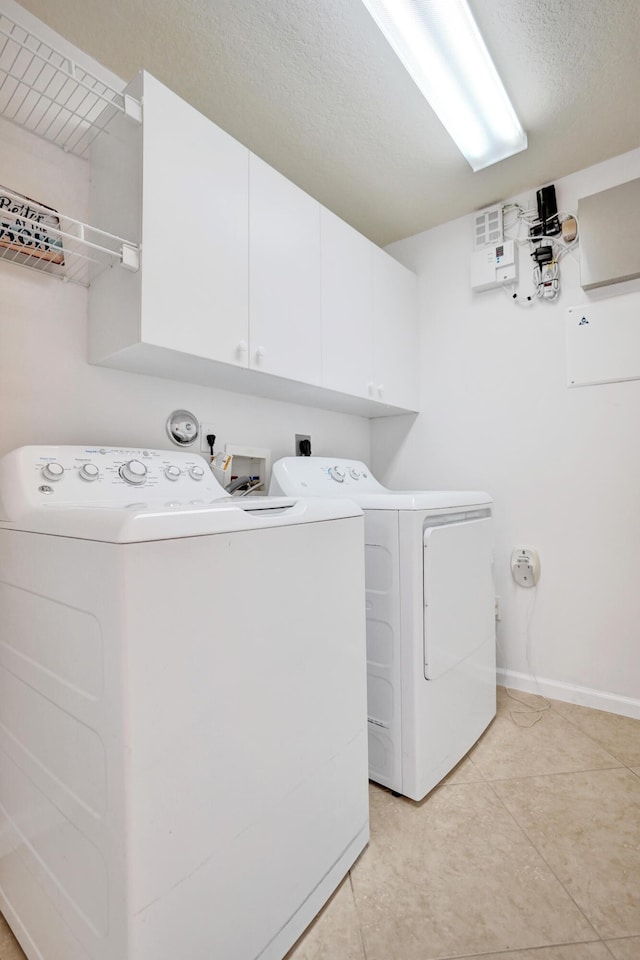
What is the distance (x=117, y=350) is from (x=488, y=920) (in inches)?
68.8

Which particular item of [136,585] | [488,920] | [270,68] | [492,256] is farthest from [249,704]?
[492,256]

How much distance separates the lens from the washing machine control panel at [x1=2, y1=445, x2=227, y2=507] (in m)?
1.12

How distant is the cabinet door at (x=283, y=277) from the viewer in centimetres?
156

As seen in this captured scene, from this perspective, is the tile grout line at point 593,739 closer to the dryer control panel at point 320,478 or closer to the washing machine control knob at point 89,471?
the dryer control panel at point 320,478

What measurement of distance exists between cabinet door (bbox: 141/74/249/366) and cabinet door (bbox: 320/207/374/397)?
1.49ft

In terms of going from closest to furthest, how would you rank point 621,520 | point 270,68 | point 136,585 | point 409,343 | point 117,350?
point 136,585 → point 117,350 → point 270,68 → point 621,520 → point 409,343

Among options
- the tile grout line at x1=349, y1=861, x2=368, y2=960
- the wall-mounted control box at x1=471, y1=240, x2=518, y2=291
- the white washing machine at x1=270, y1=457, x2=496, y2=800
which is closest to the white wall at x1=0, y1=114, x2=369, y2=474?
the white washing machine at x1=270, y1=457, x2=496, y2=800

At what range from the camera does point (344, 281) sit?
78.0 inches

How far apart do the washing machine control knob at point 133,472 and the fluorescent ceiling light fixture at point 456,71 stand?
1.49 metres

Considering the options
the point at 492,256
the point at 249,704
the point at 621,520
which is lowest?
the point at 249,704

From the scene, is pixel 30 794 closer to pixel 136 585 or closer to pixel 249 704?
pixel 249 704

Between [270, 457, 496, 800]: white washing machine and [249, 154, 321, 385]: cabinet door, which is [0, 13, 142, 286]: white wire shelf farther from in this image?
[270, 457, 496, 800]: white washing machine

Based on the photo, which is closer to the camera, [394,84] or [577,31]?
[577,31]

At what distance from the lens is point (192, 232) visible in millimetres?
1354
